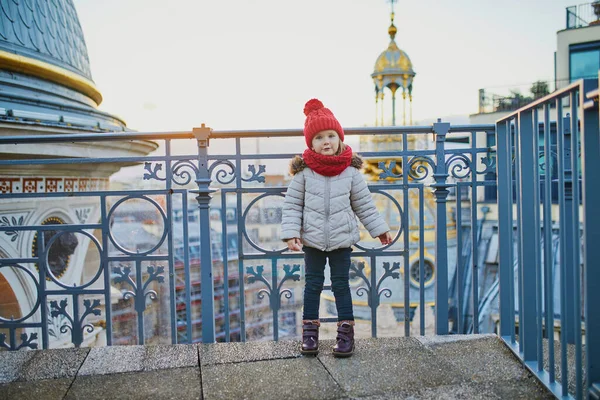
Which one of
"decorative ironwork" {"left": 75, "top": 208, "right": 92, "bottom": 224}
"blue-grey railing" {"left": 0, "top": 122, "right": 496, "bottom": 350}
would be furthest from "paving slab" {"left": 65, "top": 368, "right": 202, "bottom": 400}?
"decorative ironwork" {"left": 75, "top": 208, "right": 92, "bottom": 224}

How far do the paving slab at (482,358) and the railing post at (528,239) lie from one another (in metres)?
0.12

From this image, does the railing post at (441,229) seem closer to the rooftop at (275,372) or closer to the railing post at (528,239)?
the rooftop at (275,372)

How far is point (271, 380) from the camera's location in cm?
260

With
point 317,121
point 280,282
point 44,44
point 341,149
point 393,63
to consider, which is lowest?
point 280,282

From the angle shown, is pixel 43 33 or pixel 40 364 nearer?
pixel 40 364

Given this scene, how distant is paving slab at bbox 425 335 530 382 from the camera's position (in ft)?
8.55

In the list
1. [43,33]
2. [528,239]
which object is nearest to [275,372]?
[528,239]

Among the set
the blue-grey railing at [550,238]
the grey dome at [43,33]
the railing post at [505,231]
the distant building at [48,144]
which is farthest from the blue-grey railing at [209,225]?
the grey dome at [43,33]

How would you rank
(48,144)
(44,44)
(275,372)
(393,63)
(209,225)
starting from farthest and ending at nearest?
(393,63)
(44,44)
(48,144)
(209,225)
(275,372)

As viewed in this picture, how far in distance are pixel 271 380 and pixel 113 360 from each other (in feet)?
3.21

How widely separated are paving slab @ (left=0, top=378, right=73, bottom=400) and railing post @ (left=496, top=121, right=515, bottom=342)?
7.91 ft

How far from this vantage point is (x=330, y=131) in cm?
291

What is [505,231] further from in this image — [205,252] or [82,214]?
[82,214]

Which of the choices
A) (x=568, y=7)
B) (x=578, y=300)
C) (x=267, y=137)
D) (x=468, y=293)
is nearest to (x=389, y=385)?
(x=578, y=300)
